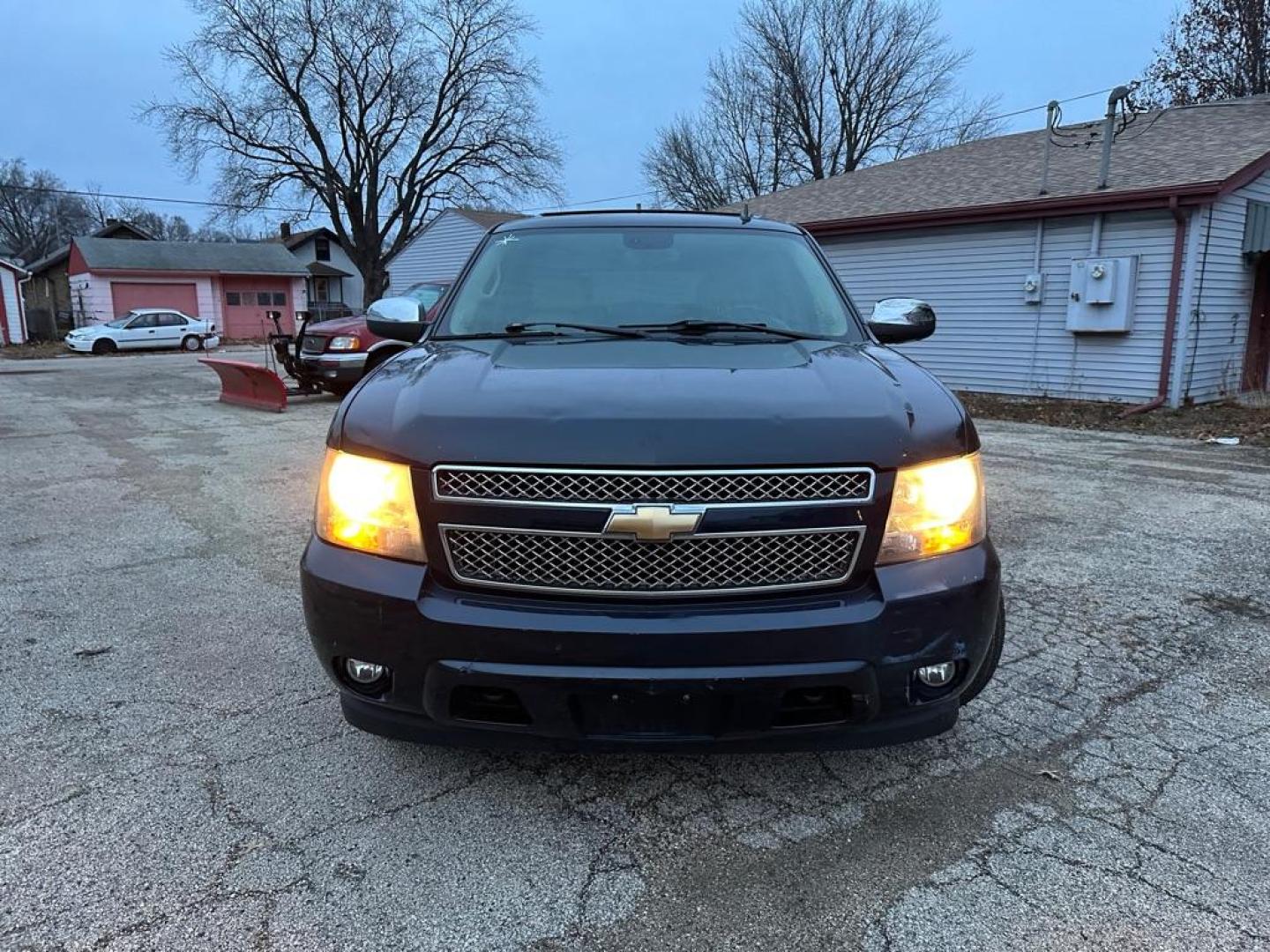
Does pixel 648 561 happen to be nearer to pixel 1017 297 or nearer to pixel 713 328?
pixel 713 328

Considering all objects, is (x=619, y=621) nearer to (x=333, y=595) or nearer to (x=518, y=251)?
(x=333, y=595)

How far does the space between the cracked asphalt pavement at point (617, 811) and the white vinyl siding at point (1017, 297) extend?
348 inches

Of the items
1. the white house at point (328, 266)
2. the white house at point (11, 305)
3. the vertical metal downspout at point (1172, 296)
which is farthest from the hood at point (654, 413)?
the white house at point (328, 266)

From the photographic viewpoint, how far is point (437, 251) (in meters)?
34.0

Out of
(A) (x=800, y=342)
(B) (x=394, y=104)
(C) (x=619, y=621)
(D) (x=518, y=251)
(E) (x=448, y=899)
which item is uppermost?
(B) (x=394, y=104)

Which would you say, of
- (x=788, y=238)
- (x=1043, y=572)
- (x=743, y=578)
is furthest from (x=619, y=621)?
(x=1043, y=572)

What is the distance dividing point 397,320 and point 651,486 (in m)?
2.15

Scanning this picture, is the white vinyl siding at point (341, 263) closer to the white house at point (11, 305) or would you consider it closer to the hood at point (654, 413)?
the white house at point (11, 305)

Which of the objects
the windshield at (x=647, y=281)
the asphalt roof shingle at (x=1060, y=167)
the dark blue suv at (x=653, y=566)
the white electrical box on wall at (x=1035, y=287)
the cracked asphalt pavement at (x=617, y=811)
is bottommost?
the cracked asphalt pavement at (x=617, y=811)

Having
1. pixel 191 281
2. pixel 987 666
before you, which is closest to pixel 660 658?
pixel 987 666

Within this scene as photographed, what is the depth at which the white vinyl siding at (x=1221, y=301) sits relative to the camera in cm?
1112

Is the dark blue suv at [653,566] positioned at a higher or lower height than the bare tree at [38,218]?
lower

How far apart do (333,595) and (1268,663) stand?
3.58m

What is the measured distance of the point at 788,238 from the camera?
11.9 feet
